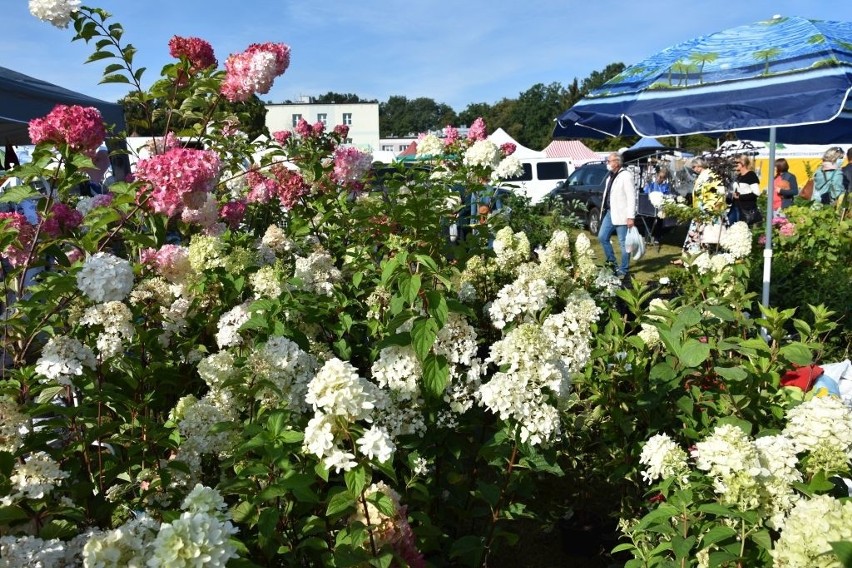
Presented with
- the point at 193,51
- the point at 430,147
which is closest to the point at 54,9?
the point at 193,51

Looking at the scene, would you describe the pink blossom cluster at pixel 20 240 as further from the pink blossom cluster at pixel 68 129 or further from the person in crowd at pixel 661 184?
the person in crowd at pixel 661 184

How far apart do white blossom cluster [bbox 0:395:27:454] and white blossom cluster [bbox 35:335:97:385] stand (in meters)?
0.12

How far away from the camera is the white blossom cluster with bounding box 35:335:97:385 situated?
159cm

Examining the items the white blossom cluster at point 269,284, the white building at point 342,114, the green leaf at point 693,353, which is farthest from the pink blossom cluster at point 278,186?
the white building at point 342,114

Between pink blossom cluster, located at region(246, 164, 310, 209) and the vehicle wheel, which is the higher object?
pink blossom cluster, located at region(246, 164, 310, 209)

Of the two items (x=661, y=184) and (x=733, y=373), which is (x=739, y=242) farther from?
(x=661, y=184)

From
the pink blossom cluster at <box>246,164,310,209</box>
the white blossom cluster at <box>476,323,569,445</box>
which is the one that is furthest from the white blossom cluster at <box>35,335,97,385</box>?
the pink blossom cluster at <box>246,164,310,209</box>

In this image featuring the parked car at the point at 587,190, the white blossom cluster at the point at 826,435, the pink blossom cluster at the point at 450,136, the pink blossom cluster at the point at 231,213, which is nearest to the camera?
the white blossom cluster at the point at 826,435

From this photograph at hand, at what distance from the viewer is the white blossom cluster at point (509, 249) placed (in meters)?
3.49

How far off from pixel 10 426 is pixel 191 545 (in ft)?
2.48

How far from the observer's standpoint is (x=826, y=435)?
1572mm

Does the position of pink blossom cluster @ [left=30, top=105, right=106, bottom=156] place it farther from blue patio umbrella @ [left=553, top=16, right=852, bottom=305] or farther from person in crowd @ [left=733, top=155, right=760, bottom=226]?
person in crowd @ [left=733, top=155, right=760, bottom=226]

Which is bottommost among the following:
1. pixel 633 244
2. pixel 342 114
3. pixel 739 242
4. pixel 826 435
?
pixel 633 244

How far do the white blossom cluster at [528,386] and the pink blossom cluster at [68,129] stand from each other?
1.44 m
